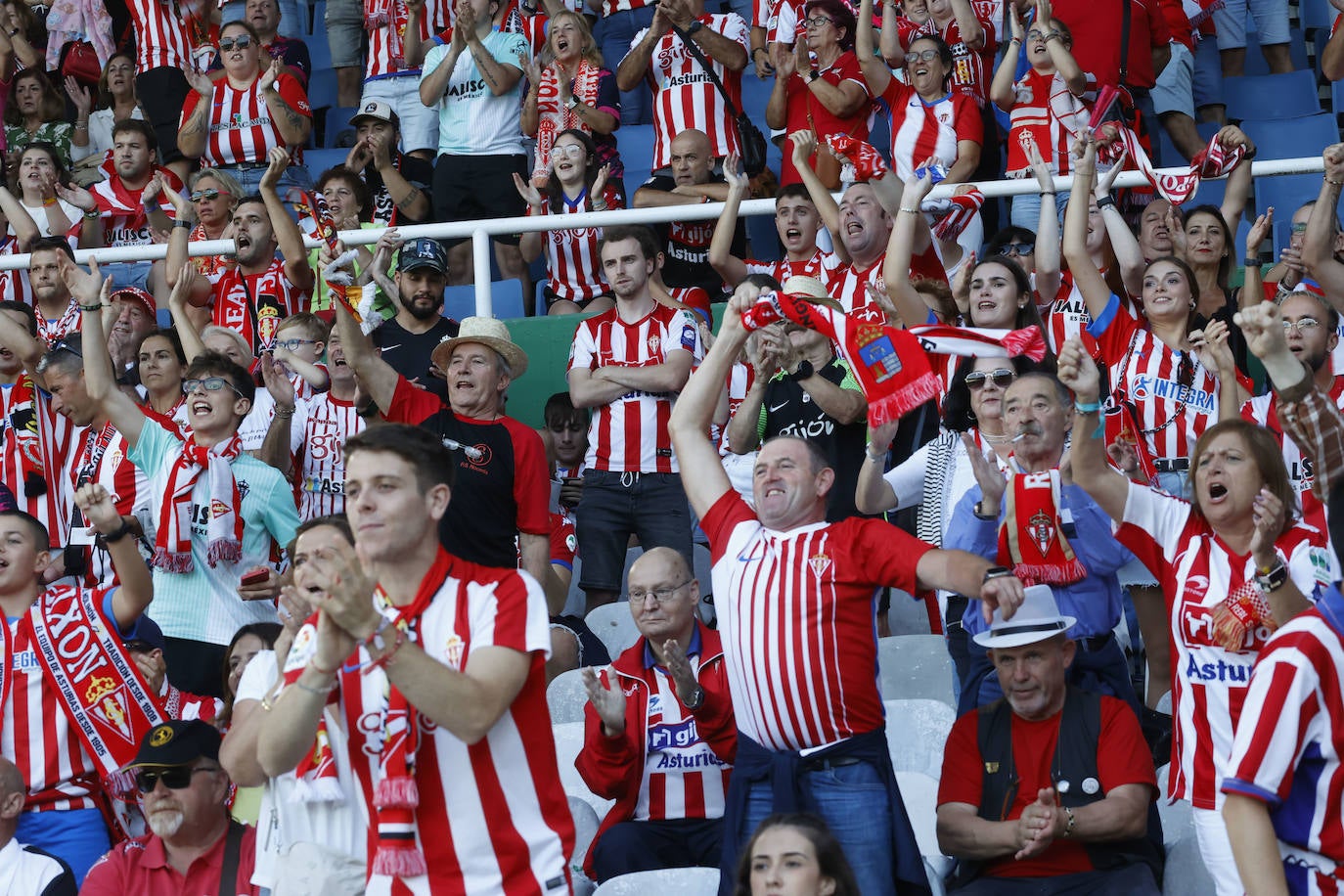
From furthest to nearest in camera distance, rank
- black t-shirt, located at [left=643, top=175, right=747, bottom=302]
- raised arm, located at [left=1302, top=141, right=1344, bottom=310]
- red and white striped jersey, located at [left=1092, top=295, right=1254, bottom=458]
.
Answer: black t-shirt, located at [left=643, top=175, right=747, bottom=302], raised arm, located at [left=1302, top=141, right=1344, bottom=310], red and white striped jersey, located at [left=1092, top=295, right=1254, bottom=458]

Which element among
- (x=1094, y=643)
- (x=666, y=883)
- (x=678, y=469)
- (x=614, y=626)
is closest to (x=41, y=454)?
(x=614, y=626)

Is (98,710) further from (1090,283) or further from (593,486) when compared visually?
(1090,283)

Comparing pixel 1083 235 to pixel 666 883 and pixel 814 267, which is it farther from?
pixel 666 883

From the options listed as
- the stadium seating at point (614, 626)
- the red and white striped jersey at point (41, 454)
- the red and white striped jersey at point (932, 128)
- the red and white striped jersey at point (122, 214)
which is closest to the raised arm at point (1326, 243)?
the red and white striped jersey at point (932, 128)

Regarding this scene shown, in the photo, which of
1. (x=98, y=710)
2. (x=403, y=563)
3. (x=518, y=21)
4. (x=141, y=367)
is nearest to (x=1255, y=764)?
(x=403, y=563)

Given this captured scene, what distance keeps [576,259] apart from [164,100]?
3.60 m

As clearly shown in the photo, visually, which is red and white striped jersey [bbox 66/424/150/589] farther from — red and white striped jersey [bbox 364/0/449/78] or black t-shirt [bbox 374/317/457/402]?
red and white striped jersey [bbox 364/0/449/78]

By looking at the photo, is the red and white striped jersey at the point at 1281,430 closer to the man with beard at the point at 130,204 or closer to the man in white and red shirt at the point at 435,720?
the man in white and red shirt at the point at 435,720

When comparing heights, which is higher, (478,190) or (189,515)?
(478,190)

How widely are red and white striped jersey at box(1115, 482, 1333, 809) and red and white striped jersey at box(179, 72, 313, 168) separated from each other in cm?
668

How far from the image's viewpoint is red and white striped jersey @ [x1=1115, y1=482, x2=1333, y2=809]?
14.4 ft

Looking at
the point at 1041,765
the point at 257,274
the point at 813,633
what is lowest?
the point at 1041,765

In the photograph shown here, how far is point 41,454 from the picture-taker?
7711 mm

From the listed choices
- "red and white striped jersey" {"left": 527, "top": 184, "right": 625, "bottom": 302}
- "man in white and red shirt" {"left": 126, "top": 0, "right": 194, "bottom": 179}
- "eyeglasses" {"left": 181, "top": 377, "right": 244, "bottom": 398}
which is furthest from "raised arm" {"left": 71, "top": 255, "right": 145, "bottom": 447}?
"man in white and red shirt" {"left": 126, "top": 0, "right": 194, "bottom": 179}
